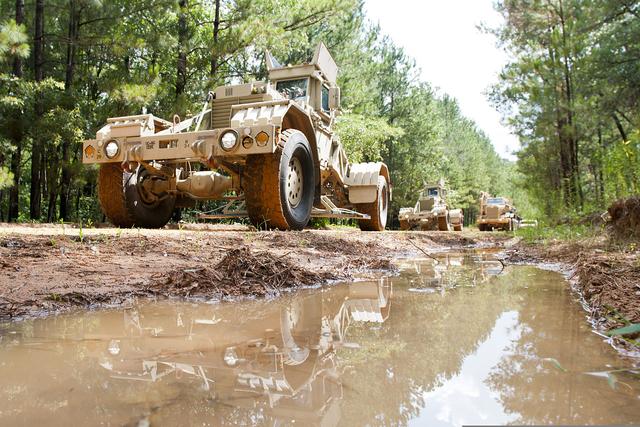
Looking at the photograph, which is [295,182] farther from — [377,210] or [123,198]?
[377,210]

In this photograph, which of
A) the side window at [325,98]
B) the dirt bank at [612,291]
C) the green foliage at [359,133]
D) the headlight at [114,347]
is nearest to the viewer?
the headlight at [114,347]

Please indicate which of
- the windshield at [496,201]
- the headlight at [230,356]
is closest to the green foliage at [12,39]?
the headlight at [230,356]

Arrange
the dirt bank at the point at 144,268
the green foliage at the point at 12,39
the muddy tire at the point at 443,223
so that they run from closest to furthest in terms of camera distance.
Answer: the dirt bank at the point at 144,268 < the green foliage at the point at 12,39 < the muddy tire at the point at 443,223

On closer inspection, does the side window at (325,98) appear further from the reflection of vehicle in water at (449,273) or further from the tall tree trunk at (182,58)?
the tall tree trunk at (182,58)

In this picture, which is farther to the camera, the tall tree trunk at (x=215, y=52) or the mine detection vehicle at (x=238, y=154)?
the tall tree trunk at (x=215, y=52)

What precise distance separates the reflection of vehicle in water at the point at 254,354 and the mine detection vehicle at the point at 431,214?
15.8 meters

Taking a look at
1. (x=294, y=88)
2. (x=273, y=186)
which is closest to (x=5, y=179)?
(x=294, y=88)

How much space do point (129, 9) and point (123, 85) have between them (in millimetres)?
2702

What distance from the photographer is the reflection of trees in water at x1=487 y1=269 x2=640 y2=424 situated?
1008mm

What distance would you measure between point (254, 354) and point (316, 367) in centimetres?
25

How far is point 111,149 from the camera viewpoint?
601 cm

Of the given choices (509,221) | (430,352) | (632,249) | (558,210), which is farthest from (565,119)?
(430,352)

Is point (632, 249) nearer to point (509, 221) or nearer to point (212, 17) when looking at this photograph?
point (509, 221)

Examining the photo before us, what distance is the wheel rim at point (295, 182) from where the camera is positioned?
6266 mm
